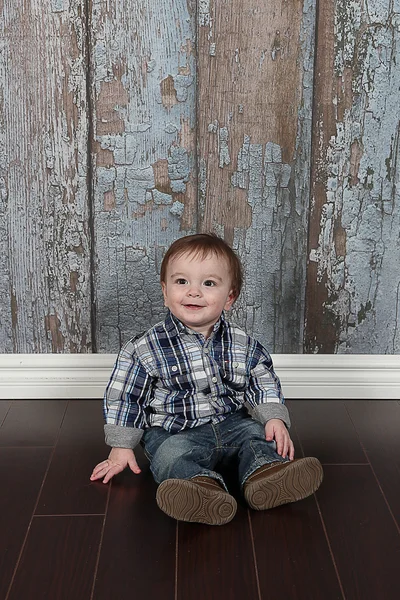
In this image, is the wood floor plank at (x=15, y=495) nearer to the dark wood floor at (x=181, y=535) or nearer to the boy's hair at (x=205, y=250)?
the dark wood floor at (x=181, y=535)

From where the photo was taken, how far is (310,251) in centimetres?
206

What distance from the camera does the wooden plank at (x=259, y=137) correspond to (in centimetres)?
189

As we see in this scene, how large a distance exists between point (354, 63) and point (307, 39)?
14 cm

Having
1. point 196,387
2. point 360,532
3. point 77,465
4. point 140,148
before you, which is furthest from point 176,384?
point 140,148

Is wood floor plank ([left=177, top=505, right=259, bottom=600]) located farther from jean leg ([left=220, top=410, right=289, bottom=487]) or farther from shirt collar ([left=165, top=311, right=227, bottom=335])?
shirt collar ([left=165, top=311, right=227, bottom=335])

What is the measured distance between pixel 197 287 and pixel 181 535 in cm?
55

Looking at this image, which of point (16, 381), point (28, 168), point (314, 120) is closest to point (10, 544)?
point (16, 381)

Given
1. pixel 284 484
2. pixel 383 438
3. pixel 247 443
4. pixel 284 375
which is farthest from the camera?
pixel 284 375

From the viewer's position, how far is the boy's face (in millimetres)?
1704

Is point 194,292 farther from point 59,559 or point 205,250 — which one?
point 59,559

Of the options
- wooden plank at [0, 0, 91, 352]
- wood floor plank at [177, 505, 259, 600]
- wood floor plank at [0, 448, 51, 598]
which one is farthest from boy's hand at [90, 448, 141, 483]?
wooden plank at [0, 0, 91, 352]

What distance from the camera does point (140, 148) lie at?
1.97 m

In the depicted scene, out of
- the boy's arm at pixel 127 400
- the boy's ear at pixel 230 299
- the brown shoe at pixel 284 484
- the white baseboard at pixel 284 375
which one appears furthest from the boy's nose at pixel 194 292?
the white baseboard at pixel 284 375

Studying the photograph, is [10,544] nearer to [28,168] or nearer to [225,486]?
[225,486]
